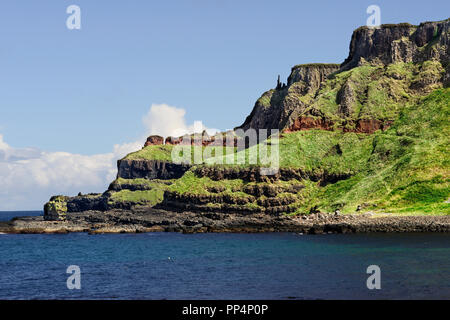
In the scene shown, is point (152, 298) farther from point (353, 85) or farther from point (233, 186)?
point (353, 85)

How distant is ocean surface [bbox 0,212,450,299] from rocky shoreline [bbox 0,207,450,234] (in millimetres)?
13169

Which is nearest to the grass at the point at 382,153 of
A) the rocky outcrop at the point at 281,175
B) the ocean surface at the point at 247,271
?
the rocky outcrop at the point at 281,175

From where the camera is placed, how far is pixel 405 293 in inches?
1772

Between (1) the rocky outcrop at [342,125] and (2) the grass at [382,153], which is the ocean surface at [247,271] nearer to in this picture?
(2) the grass at [382,153]

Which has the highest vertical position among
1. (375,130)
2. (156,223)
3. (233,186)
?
(375,130)

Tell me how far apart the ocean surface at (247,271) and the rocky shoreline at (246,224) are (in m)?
13.2

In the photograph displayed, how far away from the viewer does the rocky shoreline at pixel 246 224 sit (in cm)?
11212

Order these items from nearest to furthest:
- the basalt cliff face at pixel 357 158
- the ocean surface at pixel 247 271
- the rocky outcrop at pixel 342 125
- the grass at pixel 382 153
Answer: the ocean surface at pixel 247 271 → the grass at pixel 382 153 → the basalt cliff face at pixel 357 158 → the rocky outcrop at pixel 342 125

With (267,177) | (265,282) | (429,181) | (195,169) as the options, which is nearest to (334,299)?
(265,282)

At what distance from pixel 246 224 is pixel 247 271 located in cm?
8556

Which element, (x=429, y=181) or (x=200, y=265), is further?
(x=429, y=181)

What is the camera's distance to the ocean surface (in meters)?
48.2

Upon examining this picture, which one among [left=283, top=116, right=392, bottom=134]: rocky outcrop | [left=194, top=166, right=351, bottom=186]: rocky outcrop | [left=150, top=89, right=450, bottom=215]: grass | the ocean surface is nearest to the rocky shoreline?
[left=150, top=89, right=450, bottom=215]: grass
